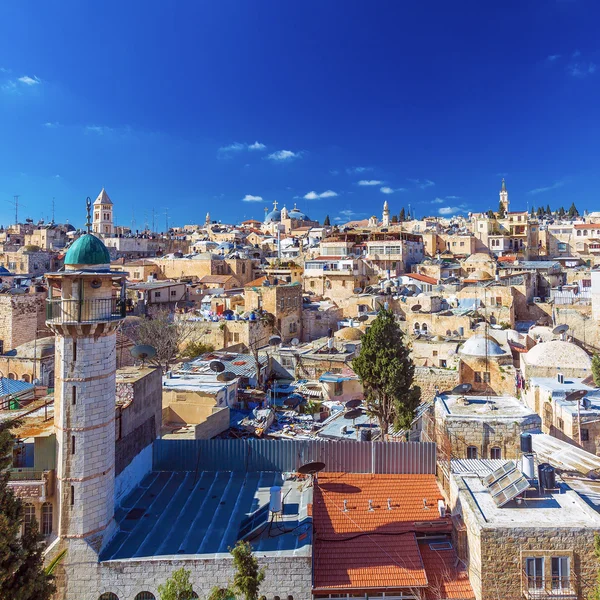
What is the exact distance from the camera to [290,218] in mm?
99688

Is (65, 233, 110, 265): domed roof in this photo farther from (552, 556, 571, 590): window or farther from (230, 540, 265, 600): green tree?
(552, 556, 571, 590): window

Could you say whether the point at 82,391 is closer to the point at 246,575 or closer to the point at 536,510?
the point at 246,575

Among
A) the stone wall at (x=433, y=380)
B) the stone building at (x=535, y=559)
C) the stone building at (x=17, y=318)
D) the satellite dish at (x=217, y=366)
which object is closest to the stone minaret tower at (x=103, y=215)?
the stone building at (x=17, y=318)

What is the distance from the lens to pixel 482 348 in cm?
2228

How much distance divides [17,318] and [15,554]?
25.7 metres

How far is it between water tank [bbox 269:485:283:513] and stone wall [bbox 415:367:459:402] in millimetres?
12355

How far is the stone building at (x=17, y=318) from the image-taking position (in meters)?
29.4

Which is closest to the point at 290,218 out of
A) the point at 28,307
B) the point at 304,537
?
the point at 28,307

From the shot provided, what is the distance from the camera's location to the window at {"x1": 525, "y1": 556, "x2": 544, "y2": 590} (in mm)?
8523

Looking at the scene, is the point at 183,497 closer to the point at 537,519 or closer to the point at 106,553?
the point at 106,553

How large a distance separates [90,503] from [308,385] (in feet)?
44.7

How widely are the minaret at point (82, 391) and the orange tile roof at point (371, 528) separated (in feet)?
14.7

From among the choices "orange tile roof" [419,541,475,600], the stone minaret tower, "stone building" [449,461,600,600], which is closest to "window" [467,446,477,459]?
"orange tile roof" [419,541,475,600]

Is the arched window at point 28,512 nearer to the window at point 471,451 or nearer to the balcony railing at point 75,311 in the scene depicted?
the balcony railing at point 75,311
